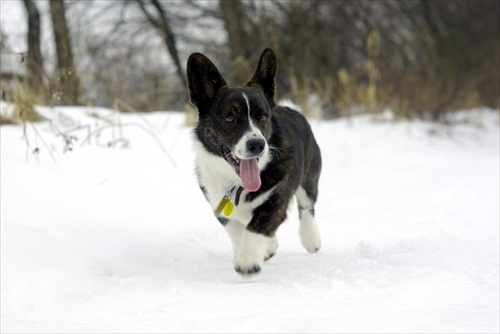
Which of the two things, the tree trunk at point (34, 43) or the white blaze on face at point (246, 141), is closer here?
the white blaze on face at point (246, 141)

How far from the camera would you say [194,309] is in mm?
3381

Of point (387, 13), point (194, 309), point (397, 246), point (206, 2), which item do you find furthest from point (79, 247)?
point (387, 13)

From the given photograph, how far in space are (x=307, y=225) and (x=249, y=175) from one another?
1273mm

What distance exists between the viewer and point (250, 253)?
4.07 m

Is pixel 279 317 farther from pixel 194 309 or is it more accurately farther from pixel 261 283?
pixel 261 283

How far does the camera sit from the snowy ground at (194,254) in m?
3.25

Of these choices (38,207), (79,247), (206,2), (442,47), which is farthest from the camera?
(442,47)

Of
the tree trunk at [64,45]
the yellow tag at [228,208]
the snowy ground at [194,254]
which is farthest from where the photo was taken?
the tree trunk at [64,45]

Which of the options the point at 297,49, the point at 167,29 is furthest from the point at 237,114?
the point at 167,29

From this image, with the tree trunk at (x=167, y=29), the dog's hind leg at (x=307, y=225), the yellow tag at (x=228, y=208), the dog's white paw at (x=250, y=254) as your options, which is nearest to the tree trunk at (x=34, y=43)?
the dog's hind leg at (x=307, y=225)

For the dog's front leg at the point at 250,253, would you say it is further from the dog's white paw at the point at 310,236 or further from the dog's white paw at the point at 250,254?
the dog's white paw at the point at 310,236

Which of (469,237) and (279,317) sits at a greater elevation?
(279,317)

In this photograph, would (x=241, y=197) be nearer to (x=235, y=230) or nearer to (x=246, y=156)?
(x=235, y=230)

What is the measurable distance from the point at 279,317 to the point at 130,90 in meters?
7.85
